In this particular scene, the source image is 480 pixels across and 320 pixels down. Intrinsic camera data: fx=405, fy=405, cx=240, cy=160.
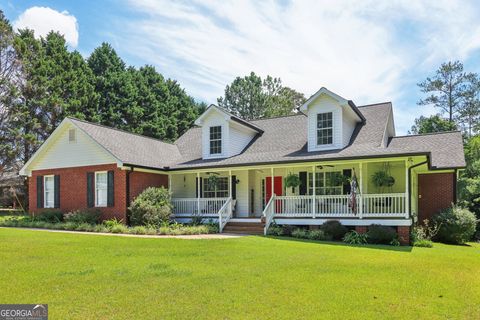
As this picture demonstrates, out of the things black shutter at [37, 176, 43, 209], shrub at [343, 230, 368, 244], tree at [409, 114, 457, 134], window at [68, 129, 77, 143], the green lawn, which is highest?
tree at [409, 114, 457, 134]

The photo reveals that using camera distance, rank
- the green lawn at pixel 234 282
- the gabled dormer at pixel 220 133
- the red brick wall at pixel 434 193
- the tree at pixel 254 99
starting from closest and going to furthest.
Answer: the green lawn at pixel 234 282 < the red brick wall at pixel 434 193 < the gabled dormer at pixel 220 133 < the tree at pixel 254 99

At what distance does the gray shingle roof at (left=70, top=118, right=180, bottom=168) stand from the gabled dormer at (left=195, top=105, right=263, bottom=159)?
228cm

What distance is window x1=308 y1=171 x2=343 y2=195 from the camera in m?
17.5

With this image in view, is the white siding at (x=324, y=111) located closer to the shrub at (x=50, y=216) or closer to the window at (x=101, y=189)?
the window at (x=101, y=189)

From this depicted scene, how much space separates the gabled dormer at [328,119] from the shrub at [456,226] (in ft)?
16.7

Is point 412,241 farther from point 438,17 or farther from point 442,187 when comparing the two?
point 438,17

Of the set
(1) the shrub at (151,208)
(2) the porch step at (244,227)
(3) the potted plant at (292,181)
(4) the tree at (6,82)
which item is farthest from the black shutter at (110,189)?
(4) the tree at (6,82)

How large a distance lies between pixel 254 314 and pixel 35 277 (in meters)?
4.43

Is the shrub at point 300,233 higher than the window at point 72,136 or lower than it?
lower

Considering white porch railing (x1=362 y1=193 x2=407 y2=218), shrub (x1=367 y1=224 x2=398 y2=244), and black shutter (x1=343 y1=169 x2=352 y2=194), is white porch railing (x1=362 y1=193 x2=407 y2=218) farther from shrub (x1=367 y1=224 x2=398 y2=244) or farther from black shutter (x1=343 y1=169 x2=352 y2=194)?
black shutter (x1=343 y1=169 x2=352 y2=194)

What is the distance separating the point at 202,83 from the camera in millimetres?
34625

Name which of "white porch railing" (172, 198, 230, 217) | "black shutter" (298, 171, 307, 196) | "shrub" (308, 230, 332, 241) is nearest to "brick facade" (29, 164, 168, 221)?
"white porch railing" (172, 198, 230, 217)

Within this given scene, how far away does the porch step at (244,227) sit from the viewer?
16.9m

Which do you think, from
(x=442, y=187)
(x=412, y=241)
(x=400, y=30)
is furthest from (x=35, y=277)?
(x=442, y=187)
